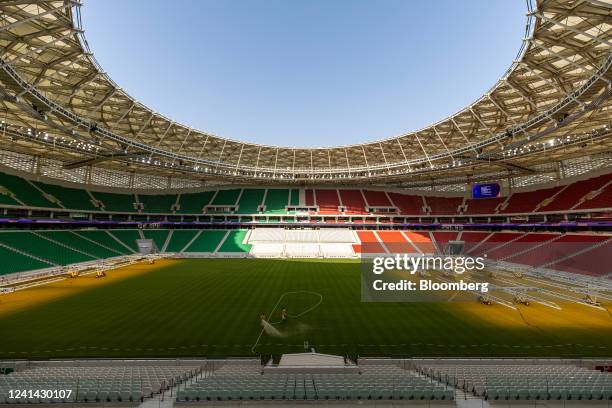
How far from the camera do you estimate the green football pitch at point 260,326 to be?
1520 centimetres

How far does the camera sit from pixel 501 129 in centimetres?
4038

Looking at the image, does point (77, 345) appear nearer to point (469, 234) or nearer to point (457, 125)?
point (457, 125)

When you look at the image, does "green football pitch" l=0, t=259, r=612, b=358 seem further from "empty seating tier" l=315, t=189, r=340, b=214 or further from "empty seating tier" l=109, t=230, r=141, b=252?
"empty seating tier" l=315, t=189, r=340, b=214

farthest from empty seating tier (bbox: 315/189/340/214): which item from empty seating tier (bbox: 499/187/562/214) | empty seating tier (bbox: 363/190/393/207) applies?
empty seating tier (bbox: 499/187/562/214)

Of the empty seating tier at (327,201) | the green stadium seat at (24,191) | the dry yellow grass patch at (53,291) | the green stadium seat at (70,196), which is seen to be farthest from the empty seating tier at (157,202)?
the empty seating tier at (327,201)

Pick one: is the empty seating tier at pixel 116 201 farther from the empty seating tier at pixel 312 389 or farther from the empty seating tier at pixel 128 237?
the empty seating tier at pixel 312 389

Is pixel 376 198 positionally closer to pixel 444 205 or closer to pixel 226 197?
pixel 444 205

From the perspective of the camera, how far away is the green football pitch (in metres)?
15.2

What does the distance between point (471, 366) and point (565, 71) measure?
95.9ft

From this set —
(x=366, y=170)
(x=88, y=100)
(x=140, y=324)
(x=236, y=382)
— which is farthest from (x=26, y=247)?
(x=366, y=170)

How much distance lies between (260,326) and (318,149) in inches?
1653

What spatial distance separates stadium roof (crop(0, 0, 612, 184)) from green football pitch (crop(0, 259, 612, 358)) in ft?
59.7

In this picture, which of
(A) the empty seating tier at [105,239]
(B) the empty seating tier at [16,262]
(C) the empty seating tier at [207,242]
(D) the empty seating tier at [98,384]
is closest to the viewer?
(D) the empty seating tier at [98,384]

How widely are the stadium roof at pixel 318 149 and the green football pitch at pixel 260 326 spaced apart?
59.7 feet
